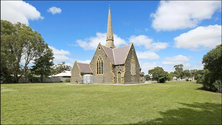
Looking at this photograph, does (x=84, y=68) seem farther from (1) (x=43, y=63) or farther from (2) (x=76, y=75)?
(1) (x=43, y=63)

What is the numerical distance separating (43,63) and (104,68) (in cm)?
2388

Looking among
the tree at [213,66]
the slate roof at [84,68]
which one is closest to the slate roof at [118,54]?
the slate roof at [84,68]

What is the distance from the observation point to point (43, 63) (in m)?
43.0

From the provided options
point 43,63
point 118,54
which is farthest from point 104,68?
point 43,63

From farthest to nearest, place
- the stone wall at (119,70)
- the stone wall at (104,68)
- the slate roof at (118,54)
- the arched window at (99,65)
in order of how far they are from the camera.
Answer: the arched window at (99,65), the slate roof at (118,54), the stone wall at (104,68), the stone wall at (119,70)

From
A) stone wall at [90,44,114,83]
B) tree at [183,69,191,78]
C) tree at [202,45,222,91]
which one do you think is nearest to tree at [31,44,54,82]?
stone wall at [90,44,114,83]

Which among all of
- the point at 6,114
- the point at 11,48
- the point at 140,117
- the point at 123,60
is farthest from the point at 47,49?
the point at 140,117

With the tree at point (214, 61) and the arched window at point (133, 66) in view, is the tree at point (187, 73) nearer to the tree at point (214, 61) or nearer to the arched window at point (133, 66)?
the arched window at point (133, 66)

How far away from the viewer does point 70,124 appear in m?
4.99

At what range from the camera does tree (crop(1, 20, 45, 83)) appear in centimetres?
3217

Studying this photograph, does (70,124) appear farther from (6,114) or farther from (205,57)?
(205,57)

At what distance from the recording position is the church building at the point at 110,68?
30.0 metres

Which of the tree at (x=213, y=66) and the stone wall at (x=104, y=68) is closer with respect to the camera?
the tree at (x=213, y=66)

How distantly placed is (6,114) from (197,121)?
857 cm
